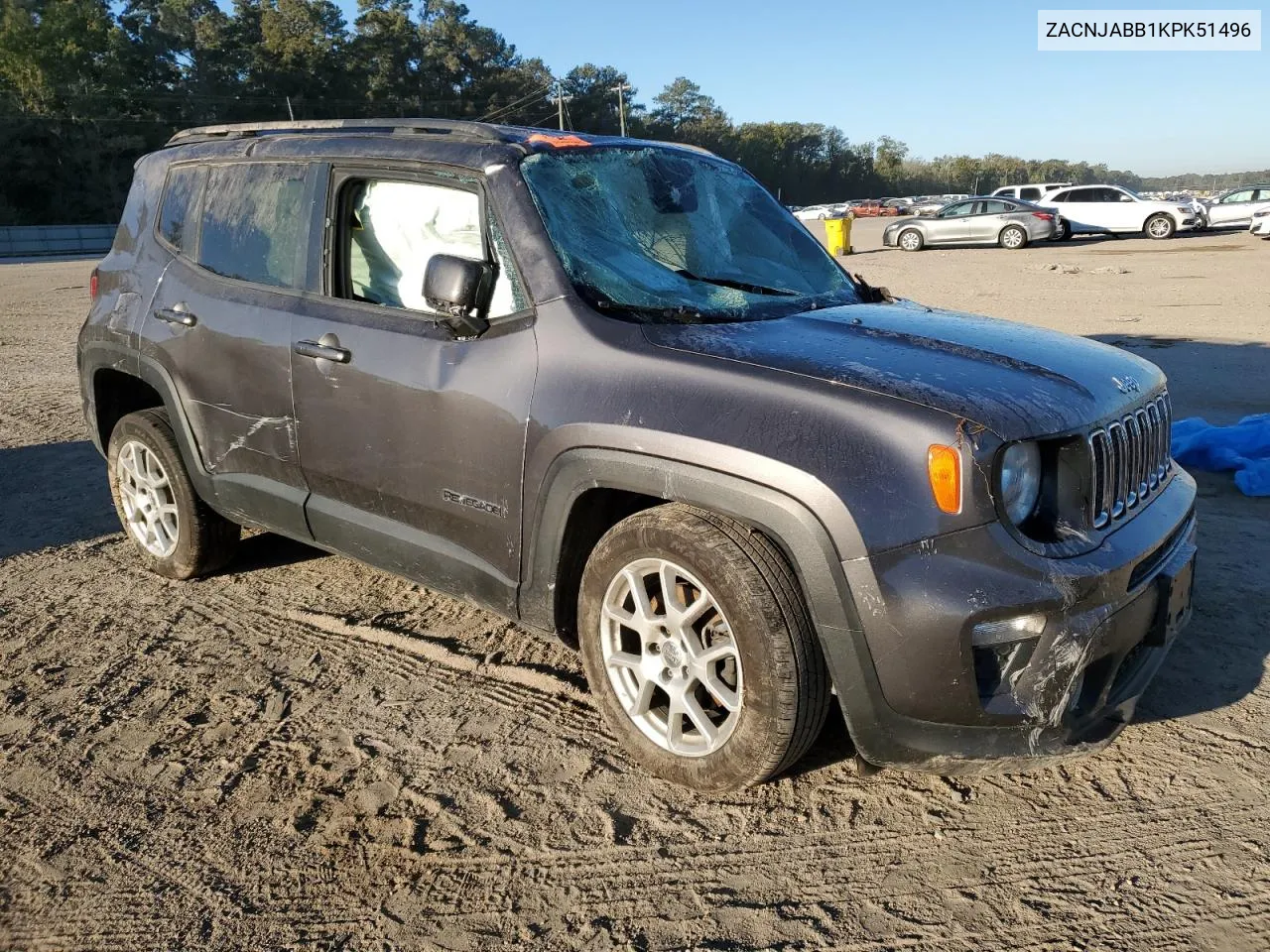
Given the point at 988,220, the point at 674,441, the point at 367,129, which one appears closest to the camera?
the point at 674,441

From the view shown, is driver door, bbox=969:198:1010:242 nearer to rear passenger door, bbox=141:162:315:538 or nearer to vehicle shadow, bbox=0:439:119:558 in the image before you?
vehicle shadow, bbox=0:439:119:558

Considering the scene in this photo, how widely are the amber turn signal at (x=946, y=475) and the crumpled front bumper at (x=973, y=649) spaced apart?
0.09m

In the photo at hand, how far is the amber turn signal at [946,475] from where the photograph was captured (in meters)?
2.43

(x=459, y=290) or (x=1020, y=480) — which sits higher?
(x=459, y=290)

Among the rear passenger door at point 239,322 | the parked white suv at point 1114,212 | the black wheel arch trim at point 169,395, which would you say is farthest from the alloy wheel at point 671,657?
the parked white suv at point 1114,212

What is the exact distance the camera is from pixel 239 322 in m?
4.02

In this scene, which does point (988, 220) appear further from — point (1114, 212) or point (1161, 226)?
point (1161, 226)

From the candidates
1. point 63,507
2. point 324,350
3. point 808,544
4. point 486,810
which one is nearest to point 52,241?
point 63,507

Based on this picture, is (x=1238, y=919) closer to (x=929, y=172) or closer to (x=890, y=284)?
(x=890, y=284)

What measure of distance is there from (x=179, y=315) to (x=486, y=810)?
2668mm

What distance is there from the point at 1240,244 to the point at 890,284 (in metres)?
12.8

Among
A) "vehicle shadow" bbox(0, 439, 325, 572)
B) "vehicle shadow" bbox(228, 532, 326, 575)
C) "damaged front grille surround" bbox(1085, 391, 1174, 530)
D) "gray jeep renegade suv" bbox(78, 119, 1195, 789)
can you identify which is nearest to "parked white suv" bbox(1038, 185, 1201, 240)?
"vehicle shadow" bbox(0, 439, 325, 572)

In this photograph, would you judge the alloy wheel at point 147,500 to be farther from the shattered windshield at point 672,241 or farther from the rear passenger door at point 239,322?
the shattered windshield at point 672,241

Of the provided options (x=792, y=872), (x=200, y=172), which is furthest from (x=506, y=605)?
(x=200, y=172)
